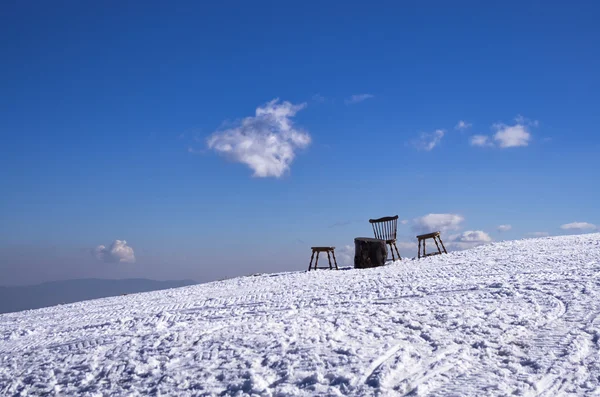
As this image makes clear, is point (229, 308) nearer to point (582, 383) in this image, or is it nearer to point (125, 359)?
point (125, 359)

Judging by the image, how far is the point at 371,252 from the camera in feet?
37.1

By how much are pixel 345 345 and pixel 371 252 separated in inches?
302

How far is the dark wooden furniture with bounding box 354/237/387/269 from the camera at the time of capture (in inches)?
444

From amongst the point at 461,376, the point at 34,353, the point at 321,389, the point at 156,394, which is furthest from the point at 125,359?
the point at 461,376

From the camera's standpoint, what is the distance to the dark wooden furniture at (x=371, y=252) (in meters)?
11.3

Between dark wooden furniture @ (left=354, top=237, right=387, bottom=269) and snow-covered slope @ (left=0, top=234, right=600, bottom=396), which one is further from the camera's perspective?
dark wooden furniture @ (left=354, top=237, right=387, bottom=269)

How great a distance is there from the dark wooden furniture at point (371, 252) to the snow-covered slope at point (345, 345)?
15.9 ft

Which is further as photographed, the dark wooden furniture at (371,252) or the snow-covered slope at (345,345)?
the dark wooden furniture at (371,252)

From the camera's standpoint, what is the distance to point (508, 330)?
406 cm

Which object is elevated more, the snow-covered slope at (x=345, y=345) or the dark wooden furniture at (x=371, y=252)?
the dark wooden furniture at (x=371, y=252)

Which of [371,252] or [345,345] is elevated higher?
[371,252]

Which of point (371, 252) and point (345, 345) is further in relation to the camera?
point (371, 252)

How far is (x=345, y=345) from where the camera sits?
376 cm

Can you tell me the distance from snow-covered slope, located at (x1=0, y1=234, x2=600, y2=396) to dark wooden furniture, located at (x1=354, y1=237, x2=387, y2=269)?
191 inches
